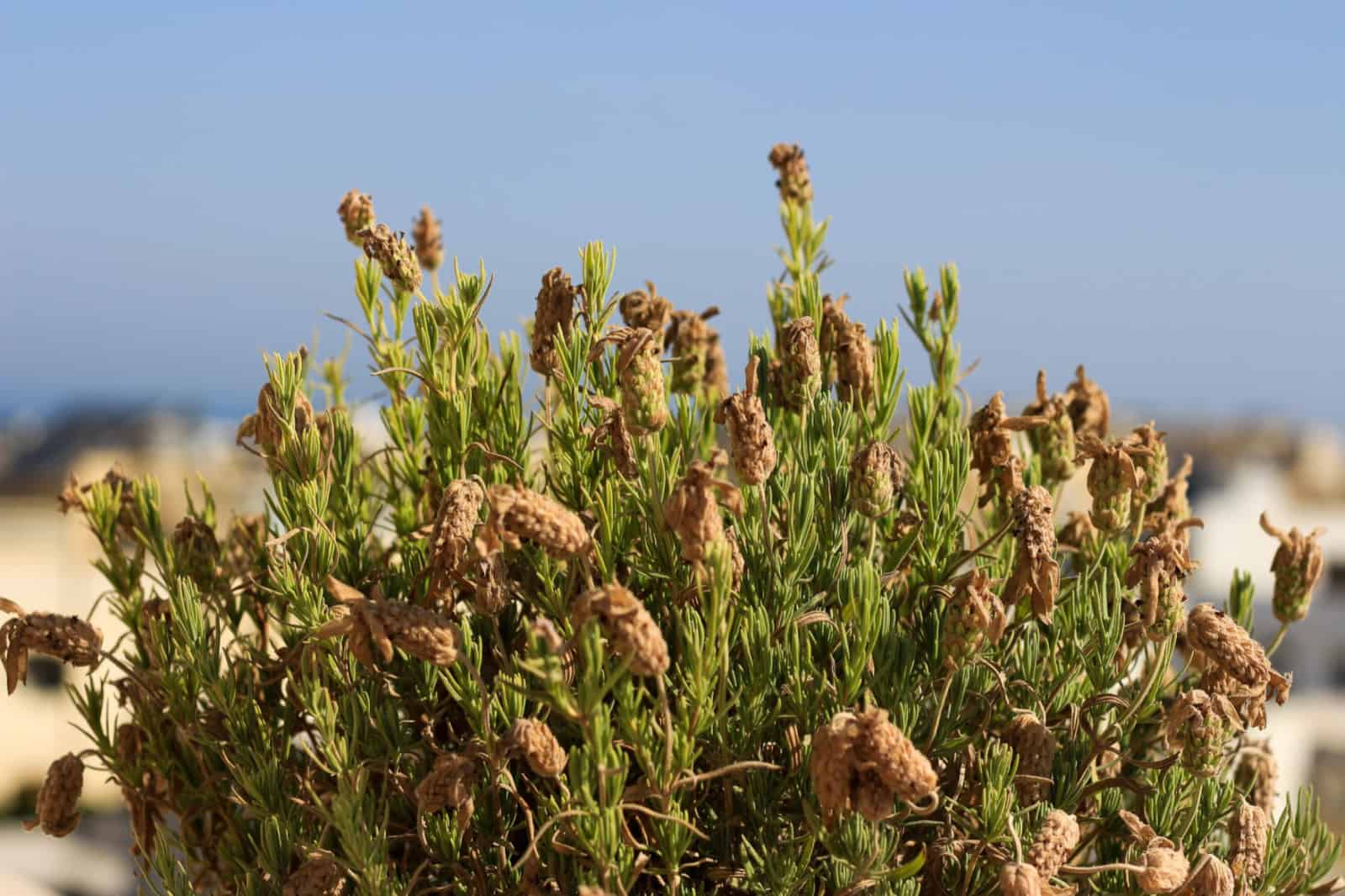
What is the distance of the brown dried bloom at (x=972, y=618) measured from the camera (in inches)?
76.2

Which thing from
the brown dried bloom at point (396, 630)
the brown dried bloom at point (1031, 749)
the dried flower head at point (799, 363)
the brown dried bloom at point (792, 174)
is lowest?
the brown dried bloom at point (1031, 749)

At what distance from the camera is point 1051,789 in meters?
2.22

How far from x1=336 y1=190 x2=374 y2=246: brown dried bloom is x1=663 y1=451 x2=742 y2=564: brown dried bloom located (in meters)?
1.00

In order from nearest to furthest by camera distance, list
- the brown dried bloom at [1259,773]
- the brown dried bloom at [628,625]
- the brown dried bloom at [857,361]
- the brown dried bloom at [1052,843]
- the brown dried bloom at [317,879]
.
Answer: the brown dried bloom at [628,625]
the brown dried bloom at [1052,843]
the brown dried bloom at [317,879]
the brown dried bloom at [857,361]
the brown dried bloom at [1259,773]

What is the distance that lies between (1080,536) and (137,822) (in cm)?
185

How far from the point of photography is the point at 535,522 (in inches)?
66.4

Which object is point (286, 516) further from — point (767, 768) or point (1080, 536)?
point (1080, 536)

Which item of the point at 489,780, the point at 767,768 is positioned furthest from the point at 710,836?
the point at 489,780

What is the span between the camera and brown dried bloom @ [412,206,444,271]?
2.77 metres

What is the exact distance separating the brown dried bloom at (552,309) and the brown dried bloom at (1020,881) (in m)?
0.98

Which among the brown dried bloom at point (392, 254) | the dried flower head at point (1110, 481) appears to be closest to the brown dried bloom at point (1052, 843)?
the dried flower head at point (1110, 481)

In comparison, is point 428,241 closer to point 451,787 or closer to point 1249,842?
point 451,787

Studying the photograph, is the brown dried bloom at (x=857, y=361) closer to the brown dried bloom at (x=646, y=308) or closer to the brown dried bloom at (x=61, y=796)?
the brown dried bloom at (x=646, y=308)

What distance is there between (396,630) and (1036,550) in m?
0.92
